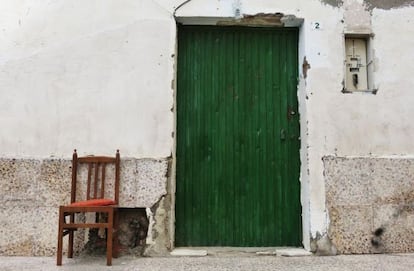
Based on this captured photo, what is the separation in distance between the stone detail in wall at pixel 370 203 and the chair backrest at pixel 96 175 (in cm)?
194

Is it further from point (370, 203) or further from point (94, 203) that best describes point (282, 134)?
point (94, 203)

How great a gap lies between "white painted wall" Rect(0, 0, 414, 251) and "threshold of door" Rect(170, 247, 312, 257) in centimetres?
17

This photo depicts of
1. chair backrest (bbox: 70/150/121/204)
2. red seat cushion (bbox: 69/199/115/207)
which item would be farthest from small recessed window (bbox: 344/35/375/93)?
red seat cushion (bbox: 69/199/115/207)

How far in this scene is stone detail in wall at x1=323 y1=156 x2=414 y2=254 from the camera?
12.5 feet

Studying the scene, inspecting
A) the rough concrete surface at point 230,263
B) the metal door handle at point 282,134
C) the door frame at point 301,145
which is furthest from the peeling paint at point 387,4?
the rough concrete surface at point 230,263

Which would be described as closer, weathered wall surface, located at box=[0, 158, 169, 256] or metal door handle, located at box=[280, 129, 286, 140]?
weathered wall surface, located at box=[0, 158, 169, 256]

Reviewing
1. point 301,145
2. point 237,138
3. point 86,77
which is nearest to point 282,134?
point 301,145

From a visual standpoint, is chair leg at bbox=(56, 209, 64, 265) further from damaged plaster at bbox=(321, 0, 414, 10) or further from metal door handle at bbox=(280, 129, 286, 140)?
damaged plaster at bbox=(321, 0, 414, 10)

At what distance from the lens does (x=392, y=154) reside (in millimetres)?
3947

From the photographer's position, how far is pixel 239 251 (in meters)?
3.90

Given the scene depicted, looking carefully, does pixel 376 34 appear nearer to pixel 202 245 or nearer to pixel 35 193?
pixel 202 245

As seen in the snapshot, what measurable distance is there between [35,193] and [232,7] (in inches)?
99.8

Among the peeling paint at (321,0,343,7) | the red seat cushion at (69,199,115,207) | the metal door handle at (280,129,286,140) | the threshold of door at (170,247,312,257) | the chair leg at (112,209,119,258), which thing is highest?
the peeling paint at (321,0,343,7)

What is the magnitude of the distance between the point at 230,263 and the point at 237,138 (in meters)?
1.23
